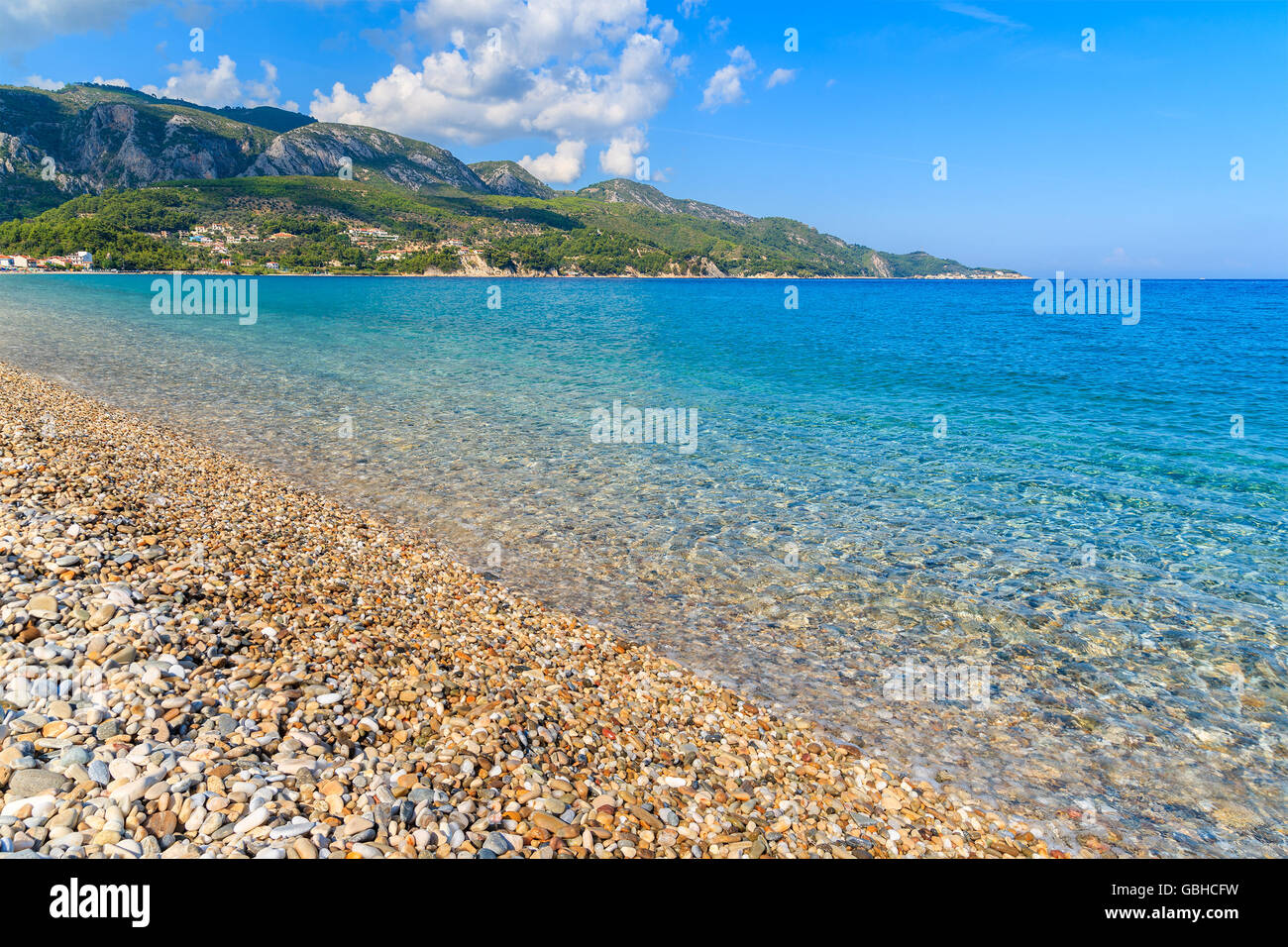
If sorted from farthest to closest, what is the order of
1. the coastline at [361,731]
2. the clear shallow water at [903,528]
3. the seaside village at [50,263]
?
the seaside village at [50,263] → the clear shallow water at [903,528] → the coastline at [361,731]

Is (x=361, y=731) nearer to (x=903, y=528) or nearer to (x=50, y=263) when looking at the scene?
(x=903, y=528)

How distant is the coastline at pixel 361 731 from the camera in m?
5.55

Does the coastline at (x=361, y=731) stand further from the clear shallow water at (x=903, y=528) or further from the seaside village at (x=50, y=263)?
the seaside village at (x=50, y=263)

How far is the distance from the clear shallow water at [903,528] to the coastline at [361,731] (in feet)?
4.64

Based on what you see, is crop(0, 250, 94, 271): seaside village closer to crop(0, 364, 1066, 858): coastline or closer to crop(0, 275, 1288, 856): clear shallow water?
crop(0, 275, 1288, 856): clear shallow water

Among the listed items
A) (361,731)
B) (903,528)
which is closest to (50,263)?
(903,528)

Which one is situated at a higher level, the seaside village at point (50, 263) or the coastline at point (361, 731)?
the seaside village at point (50, 263)

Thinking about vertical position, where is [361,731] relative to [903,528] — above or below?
below

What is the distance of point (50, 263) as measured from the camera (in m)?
174

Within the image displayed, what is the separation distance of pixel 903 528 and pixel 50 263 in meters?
236

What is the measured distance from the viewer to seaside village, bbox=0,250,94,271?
544ft

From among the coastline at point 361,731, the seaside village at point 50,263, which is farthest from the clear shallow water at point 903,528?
the seaside village at point 50,263
